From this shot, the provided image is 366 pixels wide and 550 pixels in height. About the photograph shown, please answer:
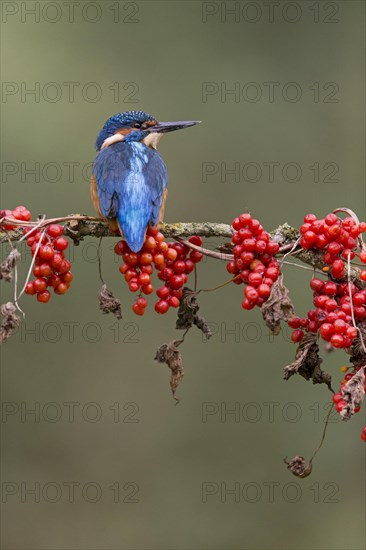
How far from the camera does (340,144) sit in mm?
Result: 4969

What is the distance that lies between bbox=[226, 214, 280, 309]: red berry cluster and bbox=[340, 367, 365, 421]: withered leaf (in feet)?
0.88

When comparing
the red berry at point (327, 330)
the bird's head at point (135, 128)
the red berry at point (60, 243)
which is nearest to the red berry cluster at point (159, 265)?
the red berry at point (60, 243)

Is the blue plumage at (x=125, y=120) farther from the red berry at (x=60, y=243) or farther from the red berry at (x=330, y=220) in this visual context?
the red berry at (x=330, y=220)

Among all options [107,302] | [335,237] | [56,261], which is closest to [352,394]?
[335,237]

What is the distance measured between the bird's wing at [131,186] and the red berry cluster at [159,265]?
0.03 metres

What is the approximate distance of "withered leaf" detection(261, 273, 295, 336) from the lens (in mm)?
1902

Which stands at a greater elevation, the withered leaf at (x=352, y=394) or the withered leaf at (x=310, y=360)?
the withered leaf at (x=310, y=360)

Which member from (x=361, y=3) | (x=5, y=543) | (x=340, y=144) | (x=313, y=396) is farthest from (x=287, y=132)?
(x=5, y=543)

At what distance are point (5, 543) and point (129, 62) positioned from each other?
8.83 feet

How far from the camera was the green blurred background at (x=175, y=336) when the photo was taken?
4.72 m

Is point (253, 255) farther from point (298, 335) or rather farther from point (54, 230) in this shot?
point (54, 230)

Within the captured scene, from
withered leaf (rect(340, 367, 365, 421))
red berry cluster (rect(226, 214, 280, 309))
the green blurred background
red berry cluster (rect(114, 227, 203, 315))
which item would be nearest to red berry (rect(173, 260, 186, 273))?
red berry cluster (rect(114, 227, 203, 315))

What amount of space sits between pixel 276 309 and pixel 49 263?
20.0 inches

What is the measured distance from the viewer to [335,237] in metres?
1.96
